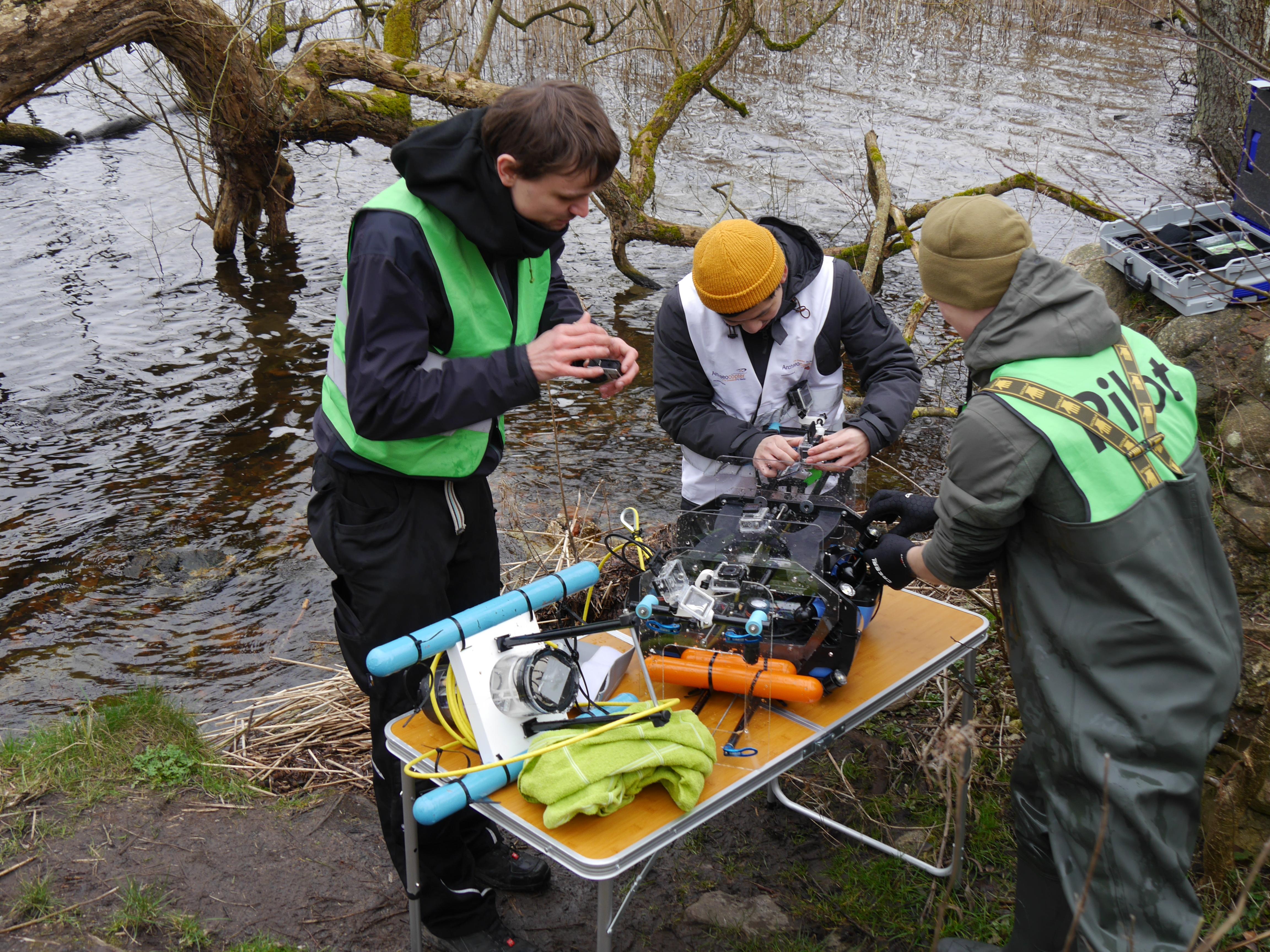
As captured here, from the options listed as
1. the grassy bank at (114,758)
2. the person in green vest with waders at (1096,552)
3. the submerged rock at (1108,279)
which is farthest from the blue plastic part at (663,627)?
the submerged rock at (1108,279)

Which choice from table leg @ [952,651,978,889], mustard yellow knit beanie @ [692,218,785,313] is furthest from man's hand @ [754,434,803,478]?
table leg @ [952,651,978,889]

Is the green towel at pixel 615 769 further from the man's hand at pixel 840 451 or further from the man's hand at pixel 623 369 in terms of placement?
the man's hand at pixel 840 451

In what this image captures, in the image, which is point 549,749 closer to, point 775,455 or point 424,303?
point 424,303

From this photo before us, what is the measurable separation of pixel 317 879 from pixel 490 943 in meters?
0.71

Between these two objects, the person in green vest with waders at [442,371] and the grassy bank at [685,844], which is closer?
the person in green vest with waders at [442,371]

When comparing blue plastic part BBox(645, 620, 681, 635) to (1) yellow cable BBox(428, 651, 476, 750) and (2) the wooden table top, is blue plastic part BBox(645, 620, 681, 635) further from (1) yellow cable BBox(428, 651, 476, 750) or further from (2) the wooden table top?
(1) yellow cable BBox(428, 651, 476, 750)

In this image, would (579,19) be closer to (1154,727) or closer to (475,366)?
(475,366)

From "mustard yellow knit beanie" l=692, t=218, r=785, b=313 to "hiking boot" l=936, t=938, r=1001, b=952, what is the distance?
178cm

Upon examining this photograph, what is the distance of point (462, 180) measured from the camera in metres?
2.30

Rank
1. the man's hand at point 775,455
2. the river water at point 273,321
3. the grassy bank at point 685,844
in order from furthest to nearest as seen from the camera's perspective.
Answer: the river water at point 273,321
the man's hand at point 775,455
the grassy bank at point 685,844

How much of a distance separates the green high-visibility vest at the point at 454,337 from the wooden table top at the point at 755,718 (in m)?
0.62

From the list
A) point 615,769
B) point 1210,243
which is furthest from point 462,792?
point 1210,243

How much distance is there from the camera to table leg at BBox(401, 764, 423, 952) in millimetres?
2252

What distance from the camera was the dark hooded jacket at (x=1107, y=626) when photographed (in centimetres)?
194
